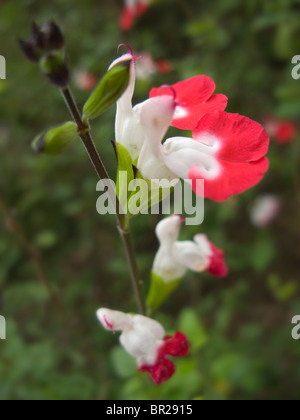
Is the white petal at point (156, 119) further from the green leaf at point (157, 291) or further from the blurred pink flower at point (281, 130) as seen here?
the blurred pink flower at point (281, 130)

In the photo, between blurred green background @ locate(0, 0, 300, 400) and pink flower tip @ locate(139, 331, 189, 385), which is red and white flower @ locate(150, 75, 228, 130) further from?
blurred green background @ locate(0, 0, 300, 400)

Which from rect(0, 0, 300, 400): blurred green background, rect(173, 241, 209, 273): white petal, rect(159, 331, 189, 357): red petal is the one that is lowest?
rect(159, 331, 189, 357): red petal

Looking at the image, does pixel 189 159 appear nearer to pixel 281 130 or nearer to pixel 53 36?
pixel 53 36

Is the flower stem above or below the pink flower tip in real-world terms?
above

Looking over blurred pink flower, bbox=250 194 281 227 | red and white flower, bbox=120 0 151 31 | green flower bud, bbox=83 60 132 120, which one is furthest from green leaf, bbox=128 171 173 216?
red and white flower, bbox=120 0 151 31

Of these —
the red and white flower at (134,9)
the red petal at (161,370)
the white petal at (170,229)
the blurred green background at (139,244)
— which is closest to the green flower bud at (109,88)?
the white petal at (170,229)

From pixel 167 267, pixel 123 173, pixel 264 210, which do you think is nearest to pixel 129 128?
pixel 123 173
